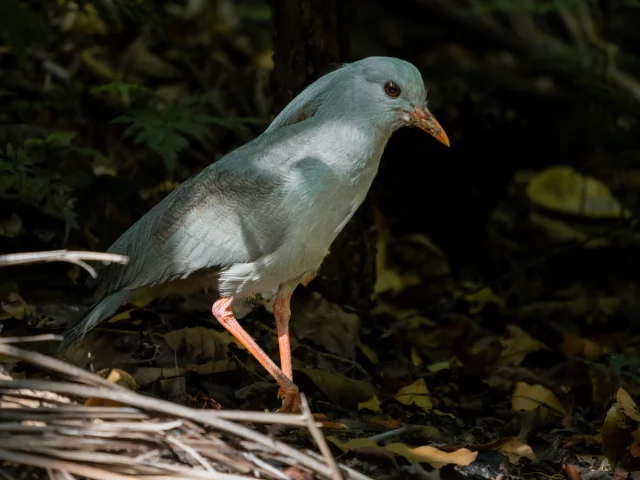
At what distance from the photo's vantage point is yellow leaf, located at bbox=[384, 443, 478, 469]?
402cm

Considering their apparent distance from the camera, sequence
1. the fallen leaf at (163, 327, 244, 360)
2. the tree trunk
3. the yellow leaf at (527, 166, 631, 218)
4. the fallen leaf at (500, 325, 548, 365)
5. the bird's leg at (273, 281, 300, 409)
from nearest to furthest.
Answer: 1. the bird's leg at (273, 281, 300, 409)
2. the fallen leaf at (163, 327, 244, 360)
3. the tree trunk
4. the fallen leaf at (500, 325, 548, 365)
5. the yellow leaf at (527, 166, 631, 218)

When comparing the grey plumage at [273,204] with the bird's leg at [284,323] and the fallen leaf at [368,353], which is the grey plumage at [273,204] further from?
the fallen leaf at [368,353]

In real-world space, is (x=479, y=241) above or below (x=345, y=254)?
below

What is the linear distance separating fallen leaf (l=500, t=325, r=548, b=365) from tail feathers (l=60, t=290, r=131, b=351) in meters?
2.67

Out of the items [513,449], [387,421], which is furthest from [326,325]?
[513,449]

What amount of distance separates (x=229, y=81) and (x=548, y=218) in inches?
115

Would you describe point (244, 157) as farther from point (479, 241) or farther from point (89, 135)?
point (479, 241)

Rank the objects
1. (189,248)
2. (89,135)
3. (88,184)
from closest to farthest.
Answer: (189,248)
(88,184)
(89,135)

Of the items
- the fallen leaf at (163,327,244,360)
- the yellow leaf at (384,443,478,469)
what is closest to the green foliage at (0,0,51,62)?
the fallen leaf at (163,327,244,360)

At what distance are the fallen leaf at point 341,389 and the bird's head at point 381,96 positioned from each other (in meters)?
1.31

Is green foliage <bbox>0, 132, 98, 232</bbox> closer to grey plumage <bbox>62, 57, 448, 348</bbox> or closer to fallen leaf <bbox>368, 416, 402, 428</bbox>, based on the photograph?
grey plumage <bbox>62, 57, 448, 348</bbox>

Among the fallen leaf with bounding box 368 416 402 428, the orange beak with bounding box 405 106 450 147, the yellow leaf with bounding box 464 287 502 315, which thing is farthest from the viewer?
the yellow leaf with bounding box 464 287 502 315

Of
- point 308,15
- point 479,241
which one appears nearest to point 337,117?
point 308,15

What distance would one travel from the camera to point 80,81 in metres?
7.38
